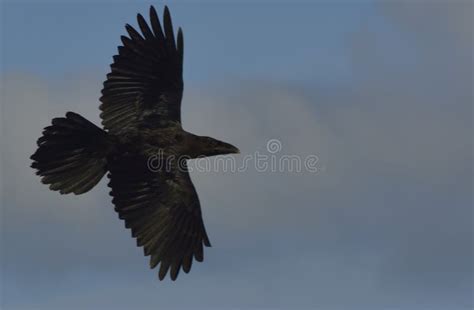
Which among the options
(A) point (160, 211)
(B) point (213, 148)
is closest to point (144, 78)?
(B) point (213, 148)

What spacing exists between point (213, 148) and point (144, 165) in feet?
3.90

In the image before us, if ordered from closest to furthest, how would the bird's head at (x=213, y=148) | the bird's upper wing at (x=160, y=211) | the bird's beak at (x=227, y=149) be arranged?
the bird's upper wing at (x=160, y=211) < the bird's head at (x=213, y=148) < the bird's beak at (x=227, y=149)

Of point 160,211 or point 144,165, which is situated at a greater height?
point 144,165

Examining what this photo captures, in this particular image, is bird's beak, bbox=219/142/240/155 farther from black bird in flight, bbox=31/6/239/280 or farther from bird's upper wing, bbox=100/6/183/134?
bird's upper wing, bbox=100/6/183/134

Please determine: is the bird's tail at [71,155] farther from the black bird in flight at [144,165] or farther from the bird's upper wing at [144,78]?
the bird's upper wing at [144,78]

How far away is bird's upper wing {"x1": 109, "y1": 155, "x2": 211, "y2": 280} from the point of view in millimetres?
14617

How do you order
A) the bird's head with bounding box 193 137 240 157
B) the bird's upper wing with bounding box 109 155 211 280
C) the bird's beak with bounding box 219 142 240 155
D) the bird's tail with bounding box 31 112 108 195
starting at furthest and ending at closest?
the bird's beak with bounding box 219 142 240 155
the bird's head with bounding box 193 137 240 157
the bird's tail with bounding box 31 112 108 195
the bird's upper wing with bounding box 109 155 211 280

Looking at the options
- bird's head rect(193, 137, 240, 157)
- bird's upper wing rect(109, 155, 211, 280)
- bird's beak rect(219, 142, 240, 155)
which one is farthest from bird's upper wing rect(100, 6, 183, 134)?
bird's upper wing rect(109, 155, 211, 280)

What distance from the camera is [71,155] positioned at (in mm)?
15047

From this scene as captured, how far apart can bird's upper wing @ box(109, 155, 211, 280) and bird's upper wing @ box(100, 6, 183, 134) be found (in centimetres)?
98

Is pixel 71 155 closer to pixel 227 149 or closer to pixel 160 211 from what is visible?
pixel 160 211

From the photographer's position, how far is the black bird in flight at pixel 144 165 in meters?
14.7

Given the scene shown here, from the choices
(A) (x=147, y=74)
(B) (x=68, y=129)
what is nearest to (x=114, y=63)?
(A) (x=147, y=74)

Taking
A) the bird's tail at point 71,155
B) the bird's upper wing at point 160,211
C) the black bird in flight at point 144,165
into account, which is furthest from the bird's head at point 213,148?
the bird's tail at point 71,155
